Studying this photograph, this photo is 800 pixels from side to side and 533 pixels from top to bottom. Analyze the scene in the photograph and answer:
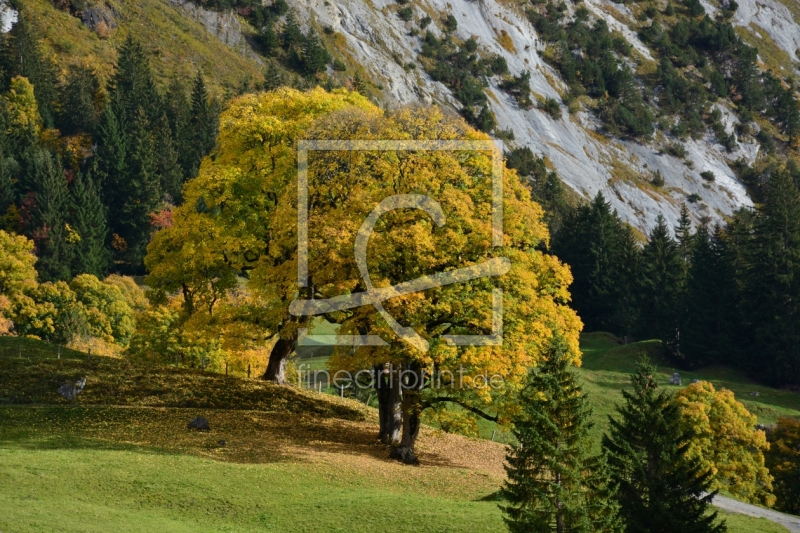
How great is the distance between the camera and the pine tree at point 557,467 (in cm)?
2264

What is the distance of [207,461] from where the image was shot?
30.9 meters

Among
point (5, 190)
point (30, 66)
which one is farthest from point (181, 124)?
point (5, 190)

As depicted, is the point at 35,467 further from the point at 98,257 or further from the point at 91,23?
the point at 91,23

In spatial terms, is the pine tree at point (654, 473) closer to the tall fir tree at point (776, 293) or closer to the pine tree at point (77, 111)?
the tall fir tree at point (776, 293)

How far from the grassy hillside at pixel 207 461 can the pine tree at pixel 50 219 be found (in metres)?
60.4

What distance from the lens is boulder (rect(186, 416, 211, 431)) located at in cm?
3550

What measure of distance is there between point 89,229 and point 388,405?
83.6m

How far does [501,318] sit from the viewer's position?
31.7m

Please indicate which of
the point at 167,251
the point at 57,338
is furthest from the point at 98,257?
the point at 167,251

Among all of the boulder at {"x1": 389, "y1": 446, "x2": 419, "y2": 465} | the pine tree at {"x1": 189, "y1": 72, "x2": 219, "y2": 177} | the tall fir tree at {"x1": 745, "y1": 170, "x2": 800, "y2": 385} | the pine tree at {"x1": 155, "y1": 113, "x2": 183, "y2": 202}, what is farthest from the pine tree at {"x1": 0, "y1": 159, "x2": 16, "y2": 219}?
the tall fir tree at {"x1": 745, "y1": 170, "x2": 800, "y2": 385}

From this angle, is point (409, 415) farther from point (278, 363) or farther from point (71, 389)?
point (71, 389)

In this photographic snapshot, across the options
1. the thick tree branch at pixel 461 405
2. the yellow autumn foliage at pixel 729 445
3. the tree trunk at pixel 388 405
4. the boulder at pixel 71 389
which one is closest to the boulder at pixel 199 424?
the boulder at pixel 71 389

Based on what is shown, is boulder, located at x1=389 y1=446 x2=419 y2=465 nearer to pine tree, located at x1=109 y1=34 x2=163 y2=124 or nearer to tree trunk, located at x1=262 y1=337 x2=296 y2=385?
tree trunk, located at x1=262 y1=337 x2=296 y2=385

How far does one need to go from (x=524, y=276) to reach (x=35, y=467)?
19.2 meters
